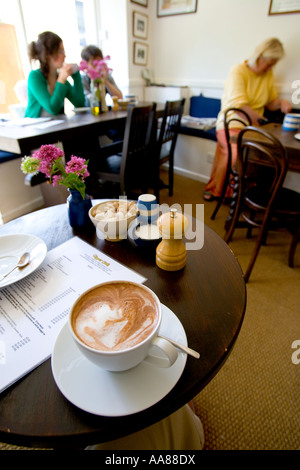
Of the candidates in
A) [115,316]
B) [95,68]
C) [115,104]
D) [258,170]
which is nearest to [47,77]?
[95,68]

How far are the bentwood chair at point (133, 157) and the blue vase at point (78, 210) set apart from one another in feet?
3.62

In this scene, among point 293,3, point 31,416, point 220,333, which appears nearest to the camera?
point 31,416

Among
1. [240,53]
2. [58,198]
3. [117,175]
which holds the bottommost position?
[58,198]

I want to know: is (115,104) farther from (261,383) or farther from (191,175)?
(261,383)

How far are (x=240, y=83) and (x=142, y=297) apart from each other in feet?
8.24

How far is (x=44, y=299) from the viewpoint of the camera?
60 cm

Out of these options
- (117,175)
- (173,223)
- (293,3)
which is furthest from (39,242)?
(293,3)

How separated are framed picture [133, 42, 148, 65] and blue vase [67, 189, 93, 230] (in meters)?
3.18

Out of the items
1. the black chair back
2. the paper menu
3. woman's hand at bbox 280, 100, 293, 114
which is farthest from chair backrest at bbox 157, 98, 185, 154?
the paper menu

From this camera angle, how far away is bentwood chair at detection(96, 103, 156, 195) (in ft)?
5.89

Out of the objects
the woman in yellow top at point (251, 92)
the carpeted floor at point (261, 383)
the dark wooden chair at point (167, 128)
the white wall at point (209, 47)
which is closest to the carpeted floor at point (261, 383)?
the carpeted floor at point (261, 383)

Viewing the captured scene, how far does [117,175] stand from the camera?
1.94 metres

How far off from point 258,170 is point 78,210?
A: 4.81ft

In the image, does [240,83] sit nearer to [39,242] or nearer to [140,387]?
[39,242]
